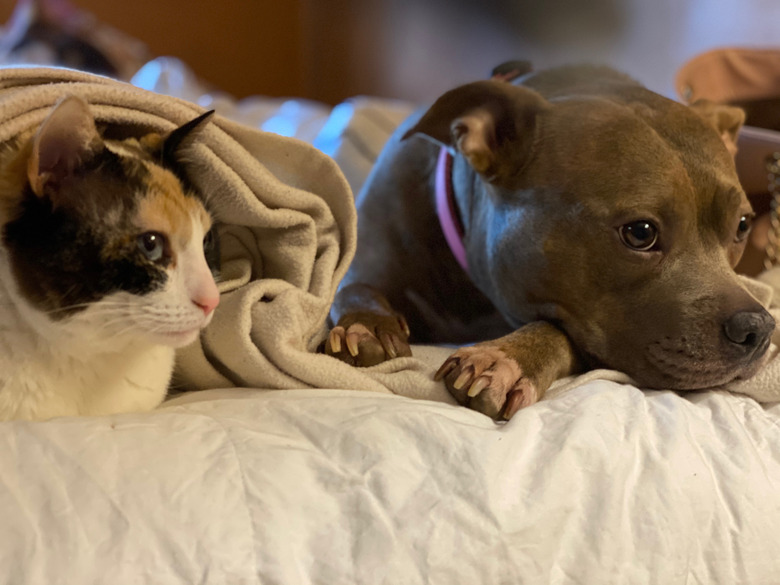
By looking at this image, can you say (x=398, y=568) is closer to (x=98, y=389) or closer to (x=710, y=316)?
(x=98, y=389)

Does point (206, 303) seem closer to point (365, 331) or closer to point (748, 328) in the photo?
point (365, 331)

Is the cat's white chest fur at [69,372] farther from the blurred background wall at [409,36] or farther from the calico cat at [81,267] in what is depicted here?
the blurred background wall at [409,36]

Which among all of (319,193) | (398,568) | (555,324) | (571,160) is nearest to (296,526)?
(398,568)

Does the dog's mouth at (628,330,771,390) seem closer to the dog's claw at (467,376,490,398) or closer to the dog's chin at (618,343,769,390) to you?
the dog's chin at (618,343,769,390)

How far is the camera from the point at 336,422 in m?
0.84

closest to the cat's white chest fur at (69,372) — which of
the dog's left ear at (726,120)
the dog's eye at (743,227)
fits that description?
the dog's eye at (743,227)

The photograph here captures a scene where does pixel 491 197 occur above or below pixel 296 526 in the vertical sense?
above

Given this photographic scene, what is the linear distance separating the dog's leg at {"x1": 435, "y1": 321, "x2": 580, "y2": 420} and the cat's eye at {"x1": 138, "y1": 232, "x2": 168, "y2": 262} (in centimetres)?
44

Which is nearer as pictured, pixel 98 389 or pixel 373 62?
pixel 98 389

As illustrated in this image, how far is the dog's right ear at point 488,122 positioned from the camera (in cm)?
130

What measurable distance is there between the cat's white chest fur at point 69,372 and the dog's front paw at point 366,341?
30 cm

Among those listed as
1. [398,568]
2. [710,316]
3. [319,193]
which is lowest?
[398,568]

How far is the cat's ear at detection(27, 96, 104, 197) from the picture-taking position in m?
0.76

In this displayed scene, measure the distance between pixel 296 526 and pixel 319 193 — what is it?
0.59 meters
